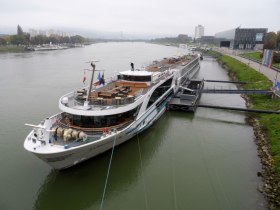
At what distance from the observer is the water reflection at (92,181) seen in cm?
1228

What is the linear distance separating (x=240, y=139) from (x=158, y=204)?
10.4m

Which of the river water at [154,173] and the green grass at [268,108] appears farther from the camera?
the green grass at [268,108]

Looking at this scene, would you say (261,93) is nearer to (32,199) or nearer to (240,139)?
(240,139)

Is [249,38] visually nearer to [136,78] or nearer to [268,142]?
[136,78]

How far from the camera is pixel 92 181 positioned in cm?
1362

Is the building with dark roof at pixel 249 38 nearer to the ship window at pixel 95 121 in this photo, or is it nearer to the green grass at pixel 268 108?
the green grass at pixel 268 108

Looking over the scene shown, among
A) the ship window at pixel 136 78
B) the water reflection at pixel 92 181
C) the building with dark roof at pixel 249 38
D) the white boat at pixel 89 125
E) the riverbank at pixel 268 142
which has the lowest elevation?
the water reflection at pixel 92 181

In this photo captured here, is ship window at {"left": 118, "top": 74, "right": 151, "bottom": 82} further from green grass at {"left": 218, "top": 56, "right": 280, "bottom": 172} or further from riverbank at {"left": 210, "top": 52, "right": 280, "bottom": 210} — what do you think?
green grass at {"left": 218, "top": 56, "right": 280, "bottom": 172}

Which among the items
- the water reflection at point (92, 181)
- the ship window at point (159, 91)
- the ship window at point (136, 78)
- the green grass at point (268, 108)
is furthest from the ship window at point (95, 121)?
the green grass at point (268, 108)

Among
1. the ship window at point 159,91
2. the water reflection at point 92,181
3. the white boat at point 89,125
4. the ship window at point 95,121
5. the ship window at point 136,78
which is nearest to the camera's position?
the water reflection at point 92,181

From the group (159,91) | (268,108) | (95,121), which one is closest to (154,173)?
(95,121)

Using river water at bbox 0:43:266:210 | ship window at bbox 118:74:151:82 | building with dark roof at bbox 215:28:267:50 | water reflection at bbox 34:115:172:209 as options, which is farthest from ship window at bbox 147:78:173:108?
building with dark roof at bbox 215:28:267:50

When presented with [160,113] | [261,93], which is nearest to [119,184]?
[160,113]

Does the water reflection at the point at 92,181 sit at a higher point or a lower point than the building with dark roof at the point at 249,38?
lower
